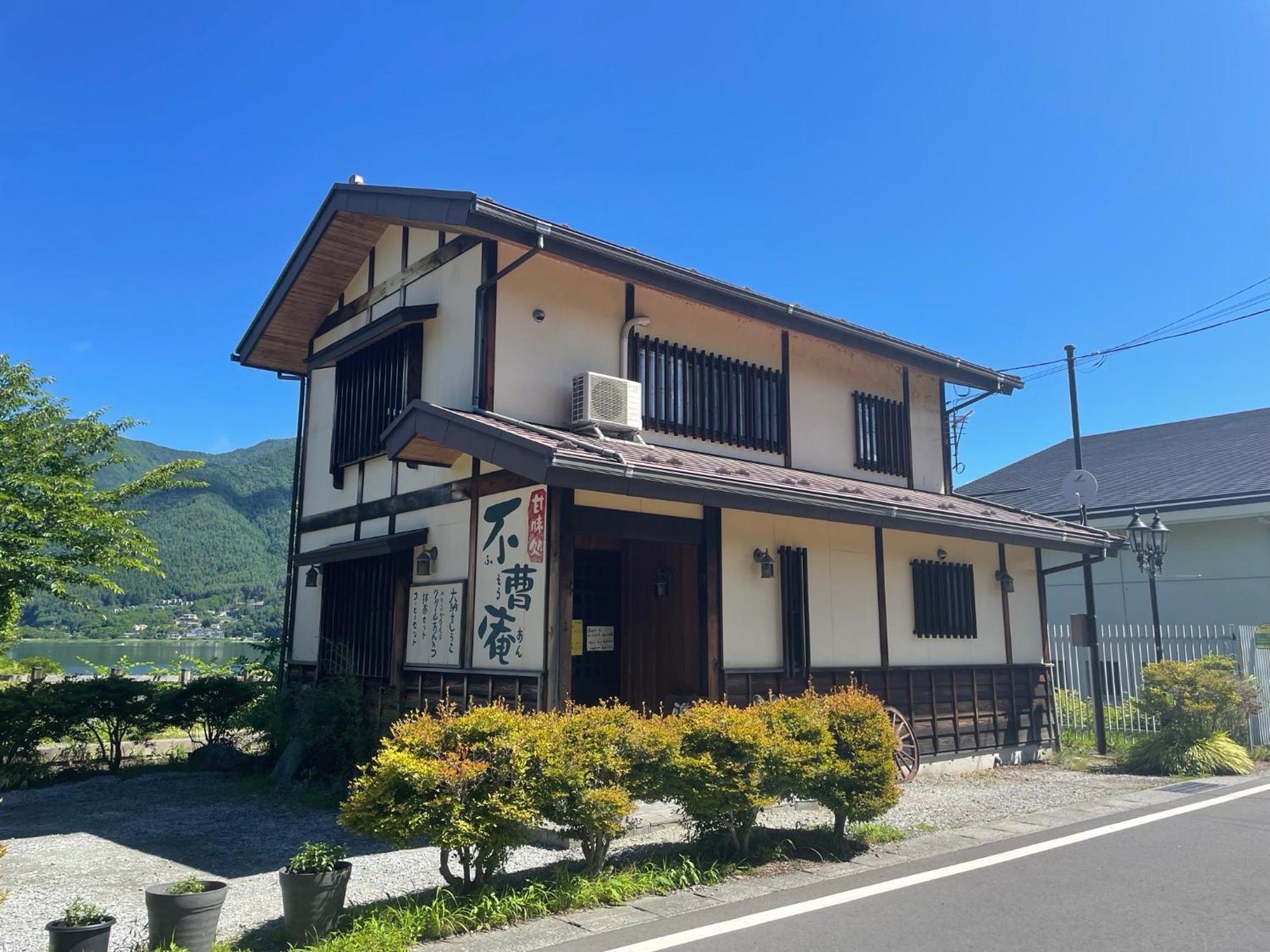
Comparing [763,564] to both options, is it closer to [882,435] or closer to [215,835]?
[882,435]

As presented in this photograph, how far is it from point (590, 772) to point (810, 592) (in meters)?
5.31

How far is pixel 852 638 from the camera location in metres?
11.2

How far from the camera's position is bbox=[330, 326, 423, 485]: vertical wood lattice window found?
11.0 meters

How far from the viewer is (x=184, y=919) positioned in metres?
4.89

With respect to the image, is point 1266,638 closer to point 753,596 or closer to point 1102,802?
point 1102,802

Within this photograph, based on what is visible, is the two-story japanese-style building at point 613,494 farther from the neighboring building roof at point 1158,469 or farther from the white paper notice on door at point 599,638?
the neighboring building roof at point 1158,469

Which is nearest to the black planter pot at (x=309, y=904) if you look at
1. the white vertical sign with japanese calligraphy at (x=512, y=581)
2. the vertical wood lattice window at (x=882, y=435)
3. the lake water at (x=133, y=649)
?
the white vertical sign with japanese calligraphy at (x=512, y=581)

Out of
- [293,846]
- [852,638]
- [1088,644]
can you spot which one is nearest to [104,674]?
[293,846]

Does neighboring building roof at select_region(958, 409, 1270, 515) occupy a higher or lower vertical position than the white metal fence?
higher

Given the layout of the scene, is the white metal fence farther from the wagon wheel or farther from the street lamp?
the wagon wheel

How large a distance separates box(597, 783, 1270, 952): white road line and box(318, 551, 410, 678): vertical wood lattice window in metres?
5.91

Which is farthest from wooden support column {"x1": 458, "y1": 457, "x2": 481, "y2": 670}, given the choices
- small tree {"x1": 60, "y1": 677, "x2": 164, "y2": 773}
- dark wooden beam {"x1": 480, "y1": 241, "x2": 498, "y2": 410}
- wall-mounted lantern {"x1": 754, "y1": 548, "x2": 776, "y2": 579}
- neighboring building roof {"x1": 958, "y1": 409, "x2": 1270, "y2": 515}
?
neighboring building roof {"x1": 958, "y1": 409, "x2": 1270, "y2": 515}

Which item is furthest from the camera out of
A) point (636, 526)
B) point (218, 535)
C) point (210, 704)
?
point (218, 535)

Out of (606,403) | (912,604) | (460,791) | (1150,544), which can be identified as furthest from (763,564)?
(1150,544)
